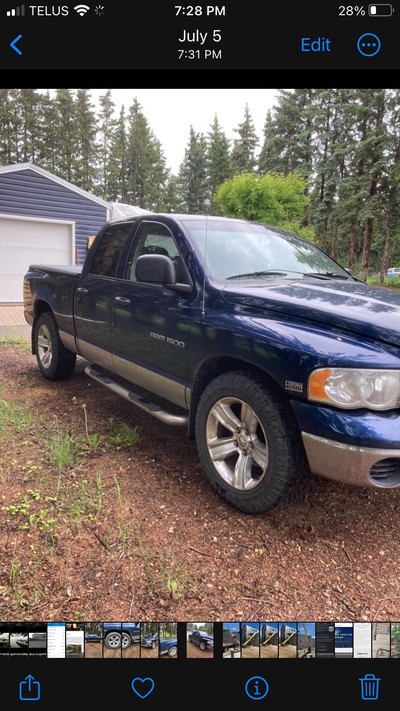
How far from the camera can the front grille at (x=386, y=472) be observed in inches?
76.4

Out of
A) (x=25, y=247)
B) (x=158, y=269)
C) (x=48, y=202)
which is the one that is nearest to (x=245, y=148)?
(x=158, y=269)

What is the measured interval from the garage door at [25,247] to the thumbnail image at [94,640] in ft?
Answer: 37.7

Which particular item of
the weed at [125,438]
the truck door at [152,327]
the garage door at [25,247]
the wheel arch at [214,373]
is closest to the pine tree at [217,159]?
the truck door at [152,327]

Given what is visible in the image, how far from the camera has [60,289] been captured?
463 centimetres

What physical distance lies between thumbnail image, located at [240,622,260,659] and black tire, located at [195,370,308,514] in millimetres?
971

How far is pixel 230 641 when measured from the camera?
→ 121cm

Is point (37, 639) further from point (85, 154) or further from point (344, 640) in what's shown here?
point (85, 154)

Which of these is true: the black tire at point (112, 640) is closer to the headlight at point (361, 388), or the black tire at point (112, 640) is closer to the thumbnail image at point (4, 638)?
the thumbnail image at point (4, 638)
